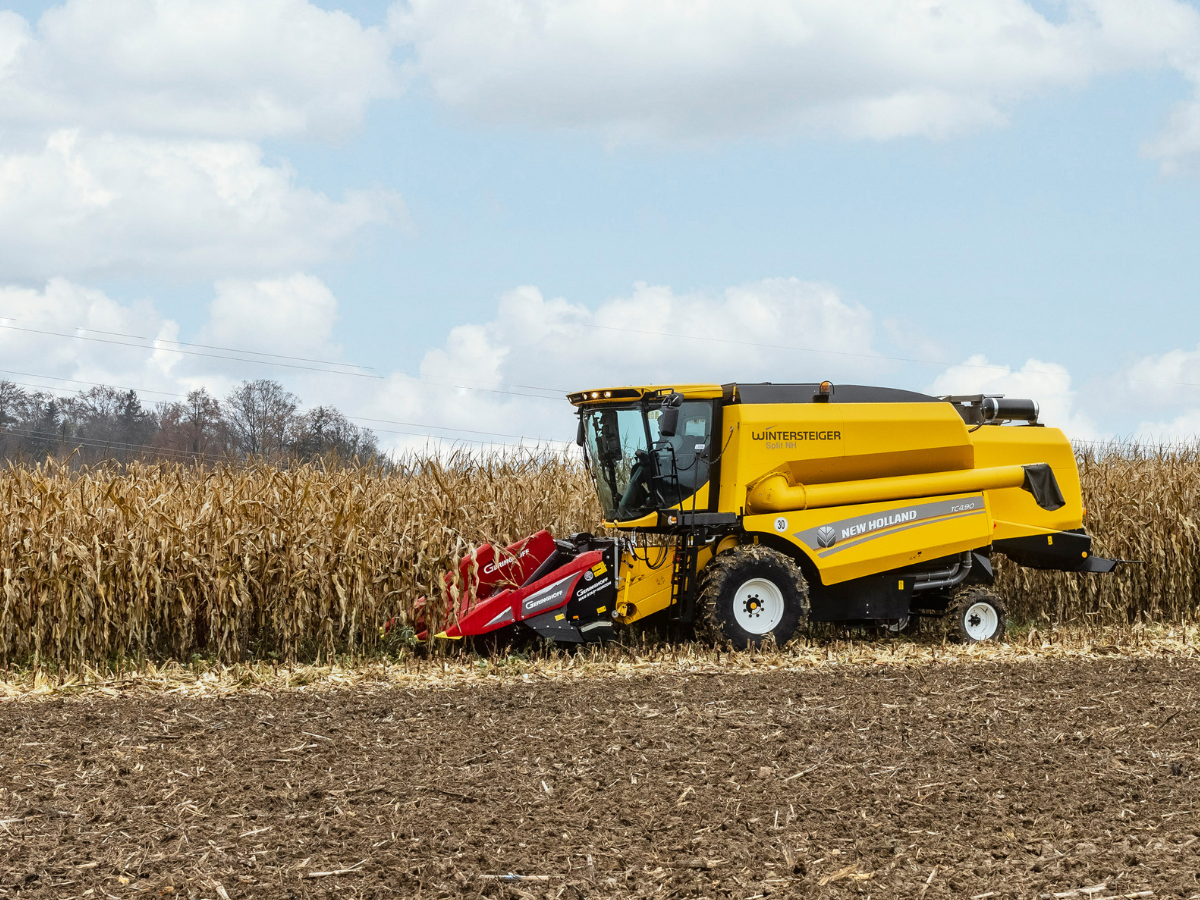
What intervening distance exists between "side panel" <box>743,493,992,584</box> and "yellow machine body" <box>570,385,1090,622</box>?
11 millimetres

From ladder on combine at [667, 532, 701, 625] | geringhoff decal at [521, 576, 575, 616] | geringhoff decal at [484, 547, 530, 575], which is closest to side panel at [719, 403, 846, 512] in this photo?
ladder on combine at [667, 532, 701, 625]

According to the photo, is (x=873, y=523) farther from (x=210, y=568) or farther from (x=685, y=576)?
(x=210, y=568)

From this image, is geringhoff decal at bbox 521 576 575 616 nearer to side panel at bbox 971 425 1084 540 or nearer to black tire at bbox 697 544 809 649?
black tire at bbox 697 544 809 649

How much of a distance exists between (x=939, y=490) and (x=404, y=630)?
510 centimetres

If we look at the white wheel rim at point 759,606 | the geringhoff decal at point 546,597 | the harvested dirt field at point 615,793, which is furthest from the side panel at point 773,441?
the harvested dirt field at point 615,793

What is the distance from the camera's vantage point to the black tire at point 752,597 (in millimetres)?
9344

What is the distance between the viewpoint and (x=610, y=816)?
4828 millimetres

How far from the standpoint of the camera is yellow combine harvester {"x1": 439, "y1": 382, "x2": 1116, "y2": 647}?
30.5 feet

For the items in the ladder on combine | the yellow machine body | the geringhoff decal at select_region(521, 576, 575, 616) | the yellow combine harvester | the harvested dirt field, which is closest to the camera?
the harvested dirt field

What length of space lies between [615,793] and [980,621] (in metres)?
6.78

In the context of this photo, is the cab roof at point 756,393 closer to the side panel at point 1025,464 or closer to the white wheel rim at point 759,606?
the side panel at point 1025,464

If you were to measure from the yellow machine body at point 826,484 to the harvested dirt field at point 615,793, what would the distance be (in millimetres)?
2082

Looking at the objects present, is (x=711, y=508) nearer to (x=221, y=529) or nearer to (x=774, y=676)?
(x=774, y=676)

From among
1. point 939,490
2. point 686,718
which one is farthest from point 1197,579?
point 686,718
